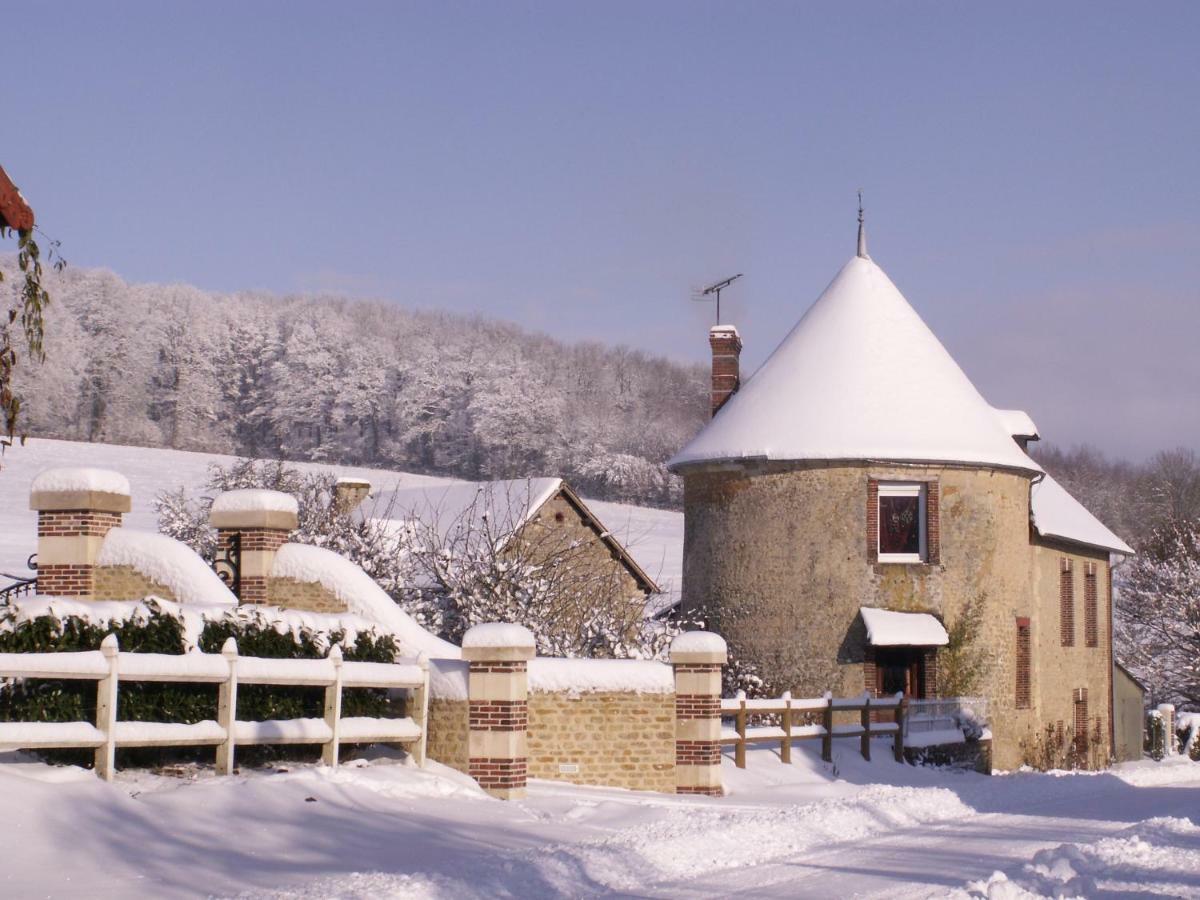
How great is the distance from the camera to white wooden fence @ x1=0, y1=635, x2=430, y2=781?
10.9 m

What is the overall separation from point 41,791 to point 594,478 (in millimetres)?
74077

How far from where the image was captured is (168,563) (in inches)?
624

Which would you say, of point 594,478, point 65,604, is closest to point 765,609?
point 65,604

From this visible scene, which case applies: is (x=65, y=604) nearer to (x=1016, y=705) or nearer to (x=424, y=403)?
(x=1016, y=705)

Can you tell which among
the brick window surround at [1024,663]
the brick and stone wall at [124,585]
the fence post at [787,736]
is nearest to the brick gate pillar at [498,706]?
the brick and stone wall at [124,585]

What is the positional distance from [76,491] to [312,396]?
76.3 metres

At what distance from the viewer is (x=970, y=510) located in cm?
2789

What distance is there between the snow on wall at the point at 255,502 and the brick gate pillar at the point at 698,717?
186 inches

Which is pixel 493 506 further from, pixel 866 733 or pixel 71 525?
pixel 71 525

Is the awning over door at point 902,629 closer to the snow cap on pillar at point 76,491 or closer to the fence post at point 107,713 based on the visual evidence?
the snow cap on pillar at point 76,491

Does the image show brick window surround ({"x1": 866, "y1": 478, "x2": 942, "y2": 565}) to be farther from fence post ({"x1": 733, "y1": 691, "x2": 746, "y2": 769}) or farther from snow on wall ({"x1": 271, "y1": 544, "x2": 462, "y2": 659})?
snow on wall ({"x1": 271, "y1": 544, "x2": 462, "y2": 659})

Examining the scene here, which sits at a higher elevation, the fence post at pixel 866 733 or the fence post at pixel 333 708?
the fence post at pixel 333 708

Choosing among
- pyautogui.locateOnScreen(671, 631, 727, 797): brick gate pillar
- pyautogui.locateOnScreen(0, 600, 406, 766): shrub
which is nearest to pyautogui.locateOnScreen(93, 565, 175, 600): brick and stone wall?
pyautogui.locateOnScreen(0, 600, 406, 766): shrub

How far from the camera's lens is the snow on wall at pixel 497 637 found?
15320mm
